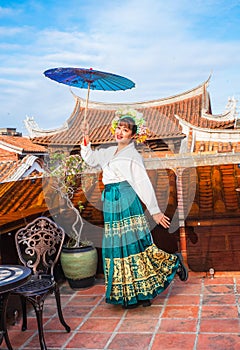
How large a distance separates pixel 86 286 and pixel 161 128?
46.0ft

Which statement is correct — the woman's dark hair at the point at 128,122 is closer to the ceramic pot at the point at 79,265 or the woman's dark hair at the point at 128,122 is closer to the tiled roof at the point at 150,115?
the ceramic pot at the point at 79,265

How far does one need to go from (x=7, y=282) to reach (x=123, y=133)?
5.37 feet

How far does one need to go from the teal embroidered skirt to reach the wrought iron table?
0.97m

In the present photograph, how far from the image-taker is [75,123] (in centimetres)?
1920

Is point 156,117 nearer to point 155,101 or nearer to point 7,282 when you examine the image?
point 155,101

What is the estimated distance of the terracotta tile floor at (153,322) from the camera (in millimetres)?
→ 2750

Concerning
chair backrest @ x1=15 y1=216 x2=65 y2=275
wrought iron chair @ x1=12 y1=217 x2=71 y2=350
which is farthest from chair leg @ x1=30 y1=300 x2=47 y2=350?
chair backrest @ x1=15 y1=216 x2=65 y2=275

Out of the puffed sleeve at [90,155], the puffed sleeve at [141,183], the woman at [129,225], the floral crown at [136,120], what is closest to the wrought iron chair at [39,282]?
the woman at [129,225]

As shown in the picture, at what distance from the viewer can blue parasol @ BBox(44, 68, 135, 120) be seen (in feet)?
11.4

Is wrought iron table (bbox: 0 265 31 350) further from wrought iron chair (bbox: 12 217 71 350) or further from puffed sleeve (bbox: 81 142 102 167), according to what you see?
puffed sleeve (bbox: 81 142 102 167)

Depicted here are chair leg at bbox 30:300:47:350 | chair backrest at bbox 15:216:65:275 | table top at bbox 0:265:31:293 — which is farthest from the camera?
chair backrest at bbox 15:216:65:275

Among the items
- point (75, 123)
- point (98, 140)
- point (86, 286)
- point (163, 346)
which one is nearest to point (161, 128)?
point (98, 140)

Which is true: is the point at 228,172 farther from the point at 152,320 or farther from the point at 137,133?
the point at 152,320

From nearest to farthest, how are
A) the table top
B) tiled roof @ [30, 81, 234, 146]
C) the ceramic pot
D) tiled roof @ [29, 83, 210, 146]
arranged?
the table top → the ceramic pot → tiled roof @ [30, 81, 234, 146] → tiled roof @ [29, 83, 210, 146]
